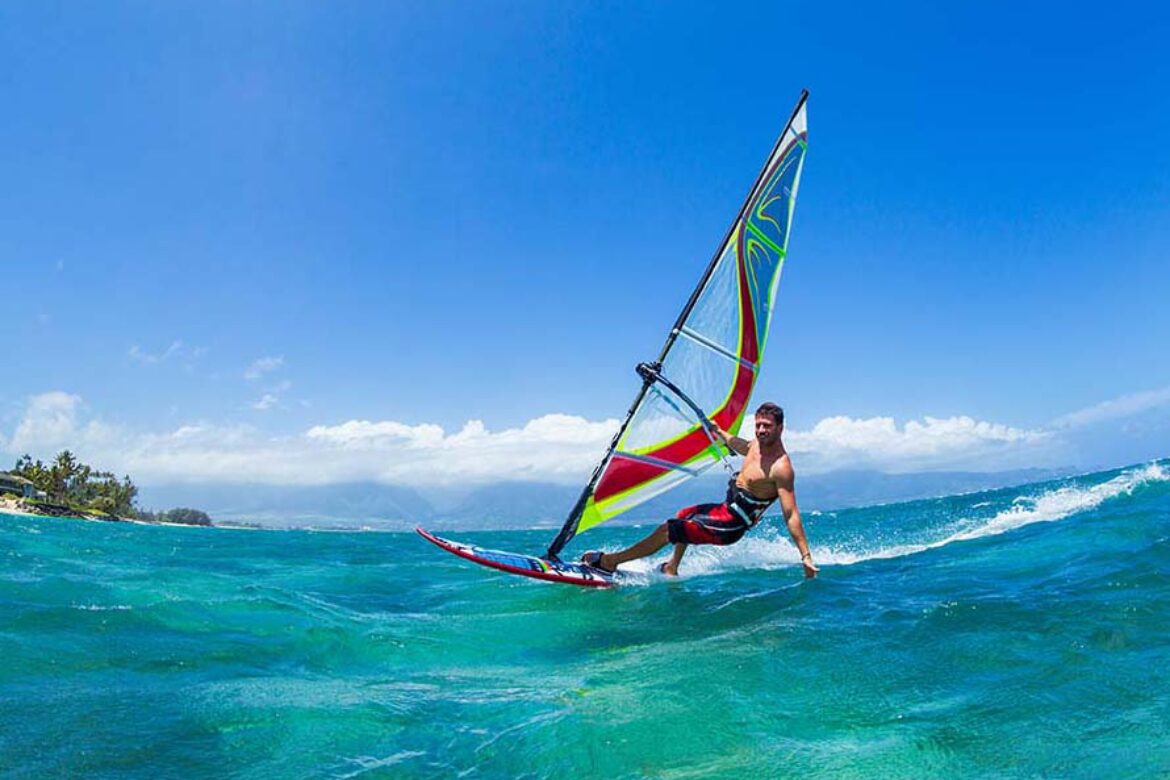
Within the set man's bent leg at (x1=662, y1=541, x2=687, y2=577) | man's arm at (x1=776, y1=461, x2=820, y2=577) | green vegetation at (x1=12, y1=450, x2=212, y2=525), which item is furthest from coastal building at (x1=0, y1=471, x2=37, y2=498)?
man's arm at (x1=776, y1=461, x2=820, y2=577)

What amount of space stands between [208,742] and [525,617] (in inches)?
172

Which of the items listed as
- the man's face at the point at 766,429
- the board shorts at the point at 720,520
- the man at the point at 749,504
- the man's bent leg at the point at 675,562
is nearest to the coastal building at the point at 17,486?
the man's bent leg at the point at 675,562

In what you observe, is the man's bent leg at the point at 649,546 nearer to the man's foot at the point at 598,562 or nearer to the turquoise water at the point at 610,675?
the man's foot at the point at 598,562

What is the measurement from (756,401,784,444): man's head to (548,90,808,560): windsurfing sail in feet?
5.60

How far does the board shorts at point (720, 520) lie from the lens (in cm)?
898

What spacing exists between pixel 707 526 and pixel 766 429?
169 centimetres

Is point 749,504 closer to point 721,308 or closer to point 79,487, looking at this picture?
point 721,308

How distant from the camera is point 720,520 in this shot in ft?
30.0

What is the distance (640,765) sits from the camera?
3.63 meters

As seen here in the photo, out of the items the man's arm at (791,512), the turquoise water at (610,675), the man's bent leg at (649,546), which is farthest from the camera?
the man's bent leg at (649,546)

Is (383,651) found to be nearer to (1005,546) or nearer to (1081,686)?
(1081,686)

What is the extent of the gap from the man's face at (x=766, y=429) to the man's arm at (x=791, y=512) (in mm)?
333

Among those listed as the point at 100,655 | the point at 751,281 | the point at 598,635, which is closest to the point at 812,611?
the point at 598,635

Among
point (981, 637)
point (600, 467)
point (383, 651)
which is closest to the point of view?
point (981, 637)
